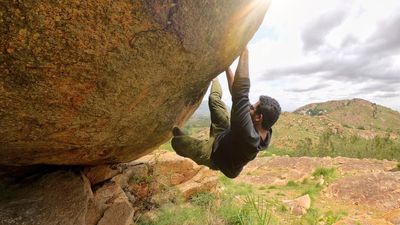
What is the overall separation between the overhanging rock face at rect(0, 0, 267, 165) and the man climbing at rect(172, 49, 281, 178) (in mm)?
452

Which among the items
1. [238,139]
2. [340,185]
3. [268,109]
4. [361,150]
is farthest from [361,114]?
[238,139]

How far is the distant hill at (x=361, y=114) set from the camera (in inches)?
3406

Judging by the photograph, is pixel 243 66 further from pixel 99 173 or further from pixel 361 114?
pixel 361 114

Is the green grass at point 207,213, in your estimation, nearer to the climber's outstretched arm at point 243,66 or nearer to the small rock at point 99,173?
the small rock at point 99,173

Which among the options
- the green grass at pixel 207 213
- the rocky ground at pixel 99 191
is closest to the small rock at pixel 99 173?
the rocky ground at pixel 99 191

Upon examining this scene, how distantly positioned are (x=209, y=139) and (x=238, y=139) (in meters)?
0.82

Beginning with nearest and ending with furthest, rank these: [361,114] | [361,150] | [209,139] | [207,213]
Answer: [209,139]
[207,213]
[361,150]
[361,114]

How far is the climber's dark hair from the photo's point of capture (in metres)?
4.62

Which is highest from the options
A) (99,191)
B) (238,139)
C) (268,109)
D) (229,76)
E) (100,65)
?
(229,76)

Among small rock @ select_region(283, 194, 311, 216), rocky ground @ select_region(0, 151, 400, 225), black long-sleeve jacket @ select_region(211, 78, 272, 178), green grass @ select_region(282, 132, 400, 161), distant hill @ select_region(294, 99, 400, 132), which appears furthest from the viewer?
distant hill @ select_region(294, 99, 400, 132)

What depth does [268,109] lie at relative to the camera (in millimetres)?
4625

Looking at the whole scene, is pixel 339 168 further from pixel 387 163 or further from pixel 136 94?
pixel 136 94

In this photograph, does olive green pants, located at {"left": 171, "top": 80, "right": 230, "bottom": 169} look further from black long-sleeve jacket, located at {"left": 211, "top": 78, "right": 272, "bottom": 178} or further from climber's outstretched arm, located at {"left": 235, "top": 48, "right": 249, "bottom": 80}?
climber's outstretched arm, located at {"left": 235, "top": 48, "right": 249, "bottom": 80}

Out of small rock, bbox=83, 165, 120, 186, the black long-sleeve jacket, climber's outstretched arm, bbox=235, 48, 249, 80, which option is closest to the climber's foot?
the black long-sleeve jacket
